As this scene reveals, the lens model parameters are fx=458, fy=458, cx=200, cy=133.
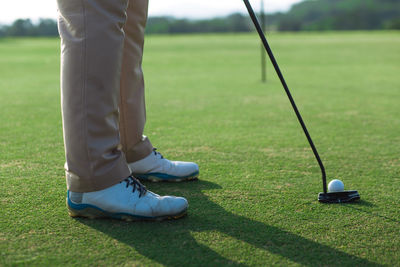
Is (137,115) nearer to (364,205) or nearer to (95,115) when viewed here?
(95,115)

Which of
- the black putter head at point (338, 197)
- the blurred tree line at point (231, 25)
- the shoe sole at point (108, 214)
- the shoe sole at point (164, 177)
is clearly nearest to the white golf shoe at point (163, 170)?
the shoe sole at point (164, 177)

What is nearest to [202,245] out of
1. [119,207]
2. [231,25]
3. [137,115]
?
[119,207]

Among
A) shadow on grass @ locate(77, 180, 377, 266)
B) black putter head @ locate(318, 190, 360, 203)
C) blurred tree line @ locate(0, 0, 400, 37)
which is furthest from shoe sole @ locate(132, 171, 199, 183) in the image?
blurred tree line @ locate(0, 0, 400, 37)

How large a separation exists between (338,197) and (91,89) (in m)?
0.97

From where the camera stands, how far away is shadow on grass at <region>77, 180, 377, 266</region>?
126 cm

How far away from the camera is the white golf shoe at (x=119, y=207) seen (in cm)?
153

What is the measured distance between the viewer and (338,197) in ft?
5.55

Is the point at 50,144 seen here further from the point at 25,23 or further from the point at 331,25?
the point at 331,25

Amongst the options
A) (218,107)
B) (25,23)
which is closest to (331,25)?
(25,23)

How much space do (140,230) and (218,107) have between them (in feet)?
8.56

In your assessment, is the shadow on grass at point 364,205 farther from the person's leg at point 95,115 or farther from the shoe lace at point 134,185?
the shoe lace at point 134,185

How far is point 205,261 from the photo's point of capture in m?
1.24

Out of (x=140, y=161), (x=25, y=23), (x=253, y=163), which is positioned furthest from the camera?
(x=25, y=23)

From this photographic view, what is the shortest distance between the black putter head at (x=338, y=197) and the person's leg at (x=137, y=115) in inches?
22.0
